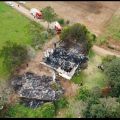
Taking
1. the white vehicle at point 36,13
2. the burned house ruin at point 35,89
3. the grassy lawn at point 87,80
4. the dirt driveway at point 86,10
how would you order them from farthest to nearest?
the dirt driveway at point 86,10, the white vehicle at point 36,13, the burned house ruin at point 35,89, the grassy lawn at point 87,80

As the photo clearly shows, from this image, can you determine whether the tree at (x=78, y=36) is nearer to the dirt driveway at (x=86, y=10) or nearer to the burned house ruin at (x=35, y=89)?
the dirt driveway at (x=86, y=10)

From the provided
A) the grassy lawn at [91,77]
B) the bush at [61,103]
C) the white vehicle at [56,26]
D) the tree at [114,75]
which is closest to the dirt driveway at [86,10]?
the white vehicle at [56,26]

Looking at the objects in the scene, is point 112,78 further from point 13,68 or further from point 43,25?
point 43,25

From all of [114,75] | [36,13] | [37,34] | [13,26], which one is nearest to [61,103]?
[114,75]

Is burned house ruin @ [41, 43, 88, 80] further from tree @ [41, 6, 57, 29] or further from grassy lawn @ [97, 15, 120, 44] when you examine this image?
tree @ [41, 6, 57, 29]

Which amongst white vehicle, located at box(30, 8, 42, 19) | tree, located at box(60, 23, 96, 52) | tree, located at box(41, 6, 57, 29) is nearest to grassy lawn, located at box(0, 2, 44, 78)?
white vehicle, located at box(30, 8, 42, 19)
